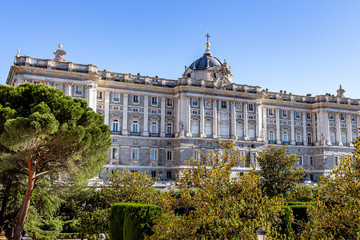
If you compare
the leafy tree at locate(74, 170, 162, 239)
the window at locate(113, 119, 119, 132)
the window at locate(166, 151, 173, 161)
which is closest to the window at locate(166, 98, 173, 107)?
the window at locate(166, 151, 173, 161)

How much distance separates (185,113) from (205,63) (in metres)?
9.87

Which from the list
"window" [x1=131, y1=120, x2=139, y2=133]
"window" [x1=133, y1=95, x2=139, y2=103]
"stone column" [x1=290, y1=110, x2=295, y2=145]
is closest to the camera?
"window" [x1=131, y1=120, x2=139, y2=133]

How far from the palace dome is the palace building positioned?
6.4 inches

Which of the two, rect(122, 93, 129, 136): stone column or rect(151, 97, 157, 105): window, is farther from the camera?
rect(151, 97, 157, 105): window

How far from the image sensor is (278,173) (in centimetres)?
2972

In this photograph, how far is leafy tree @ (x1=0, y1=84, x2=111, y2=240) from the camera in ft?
60.5

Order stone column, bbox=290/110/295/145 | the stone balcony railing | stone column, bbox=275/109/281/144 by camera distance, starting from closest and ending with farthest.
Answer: the stone balcony railing
stone column, bbox=275/109/281/144
stone column, bbox=290/110/295/145

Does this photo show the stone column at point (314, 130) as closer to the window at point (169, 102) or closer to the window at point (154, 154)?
the window at point (169, 102)

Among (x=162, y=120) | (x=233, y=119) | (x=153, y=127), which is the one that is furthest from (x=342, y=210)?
(x=233, y=119)

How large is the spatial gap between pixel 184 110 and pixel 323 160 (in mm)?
23195

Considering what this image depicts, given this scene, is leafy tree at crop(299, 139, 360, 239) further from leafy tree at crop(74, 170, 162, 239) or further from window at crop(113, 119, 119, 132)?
window at crop(113, 119, 119, 132)

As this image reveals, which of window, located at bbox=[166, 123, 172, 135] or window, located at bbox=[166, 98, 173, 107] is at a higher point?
window, located at bbox=[166, 98, 173, 107]

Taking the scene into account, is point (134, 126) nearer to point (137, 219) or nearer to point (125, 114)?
point (125, 114)

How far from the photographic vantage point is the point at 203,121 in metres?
47.8
